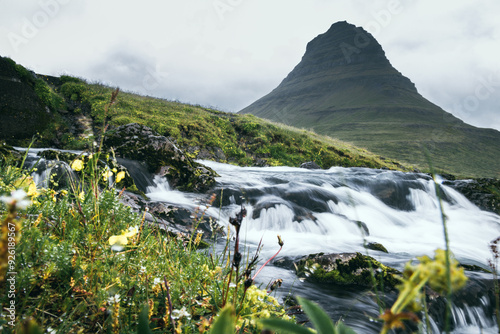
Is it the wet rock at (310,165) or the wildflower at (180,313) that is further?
the wet rock at (310,165)

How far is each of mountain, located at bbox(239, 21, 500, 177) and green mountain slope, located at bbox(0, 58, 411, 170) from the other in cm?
3565

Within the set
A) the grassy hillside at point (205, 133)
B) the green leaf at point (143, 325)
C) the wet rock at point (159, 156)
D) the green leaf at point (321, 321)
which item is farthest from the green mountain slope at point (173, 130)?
the green leaf at point (321, 321)

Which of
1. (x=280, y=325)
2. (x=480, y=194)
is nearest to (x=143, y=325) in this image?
(x=280, y=325)

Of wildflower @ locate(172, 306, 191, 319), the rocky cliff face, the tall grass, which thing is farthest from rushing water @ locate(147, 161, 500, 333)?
the rocky cliff face

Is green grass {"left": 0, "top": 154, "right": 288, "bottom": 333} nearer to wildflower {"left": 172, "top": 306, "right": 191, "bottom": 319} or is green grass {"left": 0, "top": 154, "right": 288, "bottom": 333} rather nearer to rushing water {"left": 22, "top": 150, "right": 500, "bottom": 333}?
wildflower {"left": 172, "top": 306, "right": 191, "bottom": 319}

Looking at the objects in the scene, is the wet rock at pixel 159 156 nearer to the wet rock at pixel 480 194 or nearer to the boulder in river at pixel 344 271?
the boulder in river at pixel 344 271

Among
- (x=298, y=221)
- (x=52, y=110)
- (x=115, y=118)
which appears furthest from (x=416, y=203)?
(x=52, y=110)

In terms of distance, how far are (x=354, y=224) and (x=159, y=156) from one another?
641cm

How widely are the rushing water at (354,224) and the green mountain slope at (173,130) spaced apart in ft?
19.6

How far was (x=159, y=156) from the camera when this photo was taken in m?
8.34

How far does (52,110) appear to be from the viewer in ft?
40.5

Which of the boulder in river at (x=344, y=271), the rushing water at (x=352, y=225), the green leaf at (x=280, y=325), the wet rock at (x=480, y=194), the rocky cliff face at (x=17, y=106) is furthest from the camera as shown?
the wet rock at (x=480, y=194)

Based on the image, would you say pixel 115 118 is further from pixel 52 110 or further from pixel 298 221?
pixel 298 221

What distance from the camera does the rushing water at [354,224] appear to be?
374 cm
